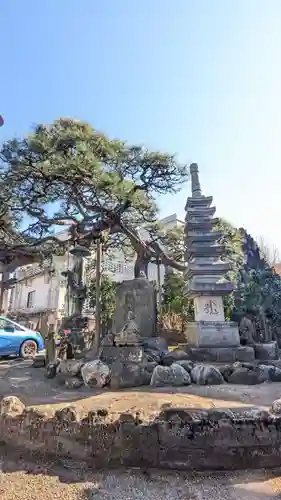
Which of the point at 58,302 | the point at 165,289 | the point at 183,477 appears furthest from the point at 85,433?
the point at 58,302

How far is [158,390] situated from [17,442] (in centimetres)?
271

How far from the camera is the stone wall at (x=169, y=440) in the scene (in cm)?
261

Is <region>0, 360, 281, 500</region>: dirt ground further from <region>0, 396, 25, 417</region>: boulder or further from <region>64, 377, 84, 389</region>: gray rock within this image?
<region>64, 377, 84, 389</region>: gray rock

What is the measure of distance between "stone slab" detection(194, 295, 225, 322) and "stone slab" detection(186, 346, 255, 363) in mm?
1013

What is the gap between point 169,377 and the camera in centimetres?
556

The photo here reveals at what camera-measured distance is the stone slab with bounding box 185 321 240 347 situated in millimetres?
7707

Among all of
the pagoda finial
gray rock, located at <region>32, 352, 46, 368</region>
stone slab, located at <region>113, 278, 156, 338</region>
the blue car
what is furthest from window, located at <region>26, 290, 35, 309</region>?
the pagoda finial

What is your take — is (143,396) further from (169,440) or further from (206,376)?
(169,440)

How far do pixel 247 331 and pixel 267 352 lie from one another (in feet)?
2.51

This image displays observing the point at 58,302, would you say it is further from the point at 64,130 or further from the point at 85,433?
the point at 85,433

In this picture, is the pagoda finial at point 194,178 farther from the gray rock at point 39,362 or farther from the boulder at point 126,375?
the gray rock at point 39,362

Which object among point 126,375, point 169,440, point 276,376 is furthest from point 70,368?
point 276,376

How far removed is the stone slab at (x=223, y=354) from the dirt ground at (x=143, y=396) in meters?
1.72

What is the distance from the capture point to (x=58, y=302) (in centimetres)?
2186
